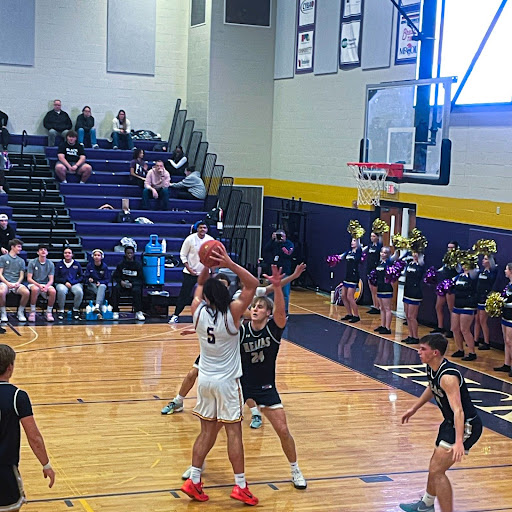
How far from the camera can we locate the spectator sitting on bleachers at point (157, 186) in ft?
65.3

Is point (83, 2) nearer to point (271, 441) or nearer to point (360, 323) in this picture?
point (360, 323)

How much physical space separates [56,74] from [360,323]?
10513 millimetres

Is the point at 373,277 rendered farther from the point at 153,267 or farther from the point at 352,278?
the point at 153,267

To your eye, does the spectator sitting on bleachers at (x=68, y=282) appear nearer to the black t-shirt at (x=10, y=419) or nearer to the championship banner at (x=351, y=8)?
the championship banner at (x=351, y=8)

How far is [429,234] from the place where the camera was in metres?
16.2

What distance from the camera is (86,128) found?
21.5 m

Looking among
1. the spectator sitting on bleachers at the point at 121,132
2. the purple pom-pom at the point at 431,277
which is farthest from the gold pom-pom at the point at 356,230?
the spectator sitting on bleachers at the point at 121,132

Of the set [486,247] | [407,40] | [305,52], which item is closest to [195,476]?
[486,247]

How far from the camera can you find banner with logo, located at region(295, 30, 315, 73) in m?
20.4

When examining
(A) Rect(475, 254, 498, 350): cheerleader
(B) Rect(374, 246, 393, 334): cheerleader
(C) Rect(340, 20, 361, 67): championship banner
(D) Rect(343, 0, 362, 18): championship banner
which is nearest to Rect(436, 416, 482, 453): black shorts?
(A) Rect(475, 254, 498, 350): cheerleader

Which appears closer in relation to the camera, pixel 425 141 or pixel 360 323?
pixel 425 141

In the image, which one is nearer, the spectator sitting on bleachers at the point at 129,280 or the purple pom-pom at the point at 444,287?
the purple pom-pom at the point at 444,287

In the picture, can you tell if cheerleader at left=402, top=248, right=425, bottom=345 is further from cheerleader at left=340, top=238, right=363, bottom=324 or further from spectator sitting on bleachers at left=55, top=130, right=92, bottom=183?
spectator sitting on bleachers at left=55, top=130, right=92, bottom=183

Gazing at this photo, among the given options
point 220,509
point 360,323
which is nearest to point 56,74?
point 360,323
